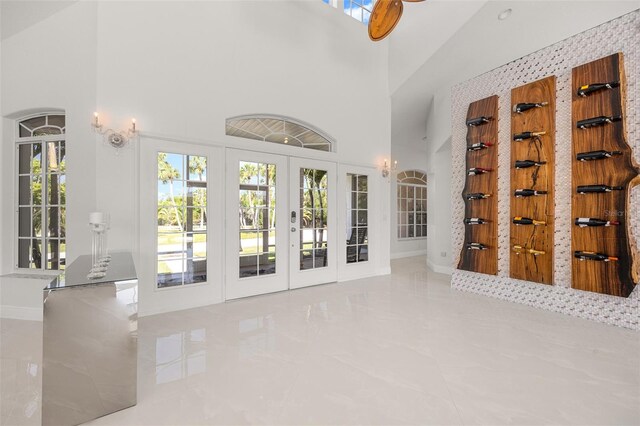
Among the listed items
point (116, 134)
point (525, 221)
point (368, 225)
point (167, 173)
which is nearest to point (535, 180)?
point (525, 221)

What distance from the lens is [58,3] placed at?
345 centimetres

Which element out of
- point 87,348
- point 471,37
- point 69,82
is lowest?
point 87,348

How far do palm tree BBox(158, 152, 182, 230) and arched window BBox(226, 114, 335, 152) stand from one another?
888 millimetres

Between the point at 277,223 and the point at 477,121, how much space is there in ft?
10.9

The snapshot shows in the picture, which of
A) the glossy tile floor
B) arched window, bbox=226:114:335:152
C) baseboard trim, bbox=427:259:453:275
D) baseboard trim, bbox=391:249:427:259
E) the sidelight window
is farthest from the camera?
baseboard trim, bbox=391:249:427:259

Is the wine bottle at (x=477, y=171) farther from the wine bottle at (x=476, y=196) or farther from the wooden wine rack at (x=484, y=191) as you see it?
the wine bottle at (x=476, y=196)

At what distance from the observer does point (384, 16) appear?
2812 millimetres

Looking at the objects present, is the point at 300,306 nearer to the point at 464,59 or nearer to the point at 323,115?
the point at 323,115

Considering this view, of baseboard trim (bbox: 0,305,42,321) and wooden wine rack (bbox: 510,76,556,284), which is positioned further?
wooden wine rack (bbox: 510,76,556,284)

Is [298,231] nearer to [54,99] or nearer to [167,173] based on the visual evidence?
[167,173]

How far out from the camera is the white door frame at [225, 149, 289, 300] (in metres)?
4.19

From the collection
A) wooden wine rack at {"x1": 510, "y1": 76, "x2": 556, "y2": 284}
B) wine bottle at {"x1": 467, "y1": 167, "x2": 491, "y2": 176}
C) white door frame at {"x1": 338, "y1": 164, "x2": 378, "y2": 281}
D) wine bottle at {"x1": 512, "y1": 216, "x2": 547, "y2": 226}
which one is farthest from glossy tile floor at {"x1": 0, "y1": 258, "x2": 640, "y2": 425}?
wine bottle at {"x1": 467, "y1": 167, "x2": 491, "y2": 176}

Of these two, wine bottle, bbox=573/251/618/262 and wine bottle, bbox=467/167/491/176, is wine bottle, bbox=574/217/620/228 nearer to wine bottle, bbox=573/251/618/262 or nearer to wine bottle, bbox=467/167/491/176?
wine bottle, bbox=573/251/618/262

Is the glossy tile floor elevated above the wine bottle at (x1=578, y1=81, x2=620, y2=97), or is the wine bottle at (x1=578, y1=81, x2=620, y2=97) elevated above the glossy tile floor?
the wine bottle at (x1=578, y1=81, x2=620, y2=97)
